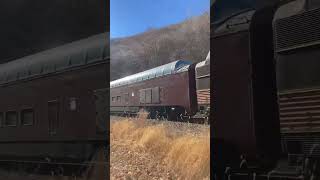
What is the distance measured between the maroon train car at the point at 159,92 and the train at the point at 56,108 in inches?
9.5

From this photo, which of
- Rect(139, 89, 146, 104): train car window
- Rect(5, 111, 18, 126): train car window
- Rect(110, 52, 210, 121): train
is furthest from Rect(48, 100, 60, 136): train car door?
Rect(139, 89, 146, 104): train car window

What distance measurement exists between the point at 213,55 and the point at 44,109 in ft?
7.94

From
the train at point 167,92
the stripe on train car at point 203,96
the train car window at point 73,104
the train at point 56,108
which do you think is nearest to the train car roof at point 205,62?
the train at point 167,92

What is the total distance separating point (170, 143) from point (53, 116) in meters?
1.79

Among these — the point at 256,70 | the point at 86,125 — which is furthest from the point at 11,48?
the point at 256,70

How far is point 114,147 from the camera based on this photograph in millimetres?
3910

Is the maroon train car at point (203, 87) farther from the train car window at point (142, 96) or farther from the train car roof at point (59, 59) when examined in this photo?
the train car roof at point (59, 59)

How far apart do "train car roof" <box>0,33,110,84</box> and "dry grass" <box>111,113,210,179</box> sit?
2.21ft

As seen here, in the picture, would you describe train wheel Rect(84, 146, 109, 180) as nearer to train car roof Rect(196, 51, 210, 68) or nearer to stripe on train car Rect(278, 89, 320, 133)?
train car roof Rect(196, 51, 210, 68)

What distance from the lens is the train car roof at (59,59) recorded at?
4.26 m

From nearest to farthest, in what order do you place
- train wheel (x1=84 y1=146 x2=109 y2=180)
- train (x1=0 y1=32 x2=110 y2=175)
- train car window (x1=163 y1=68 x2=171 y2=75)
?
train car window (x1=163 y1=68 x2=171 y2=75), train wheel (x1=84 y1=146 x2=109 y2=180), train (x1=0 y1=32 x2=110 y2=175)

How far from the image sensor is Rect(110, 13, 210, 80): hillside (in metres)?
3.10

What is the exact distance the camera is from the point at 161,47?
3480 millimetres

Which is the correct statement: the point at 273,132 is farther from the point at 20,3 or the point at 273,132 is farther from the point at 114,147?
the point at 20,3
